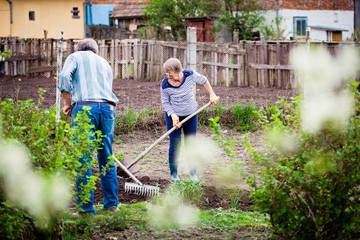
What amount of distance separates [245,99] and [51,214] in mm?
9197

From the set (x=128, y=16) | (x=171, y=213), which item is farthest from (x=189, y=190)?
(x=128, y=16)

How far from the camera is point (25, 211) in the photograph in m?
3.23

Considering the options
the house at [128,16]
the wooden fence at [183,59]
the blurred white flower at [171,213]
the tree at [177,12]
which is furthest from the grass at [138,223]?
the house at [128,16]

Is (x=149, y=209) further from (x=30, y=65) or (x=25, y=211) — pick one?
(x=30, y=65)

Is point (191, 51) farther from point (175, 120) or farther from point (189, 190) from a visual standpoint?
point (189, 190)

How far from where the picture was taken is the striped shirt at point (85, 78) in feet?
15.6

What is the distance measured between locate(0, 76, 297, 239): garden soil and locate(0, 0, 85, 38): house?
56.7 ft

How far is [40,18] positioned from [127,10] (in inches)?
295

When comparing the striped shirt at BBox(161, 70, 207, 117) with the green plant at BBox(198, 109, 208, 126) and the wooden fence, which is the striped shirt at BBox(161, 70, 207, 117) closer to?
the green plant at BBox(198, 109, 208, 126)

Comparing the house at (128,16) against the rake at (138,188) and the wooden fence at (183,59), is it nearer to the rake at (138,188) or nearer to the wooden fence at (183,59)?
the wooden fence at (183,59)

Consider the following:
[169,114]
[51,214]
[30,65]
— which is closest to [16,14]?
[30,65]

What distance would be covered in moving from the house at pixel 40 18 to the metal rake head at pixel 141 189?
2836 centimetres

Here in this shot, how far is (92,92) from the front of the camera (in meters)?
4.78

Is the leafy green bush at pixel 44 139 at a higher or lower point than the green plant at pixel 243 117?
higher
